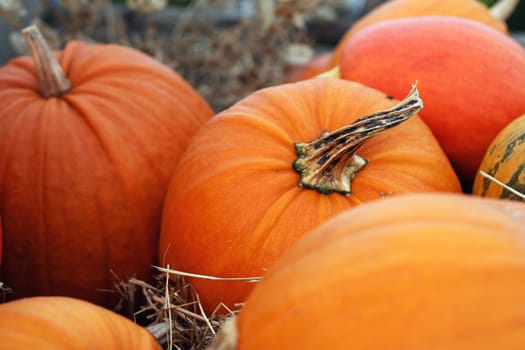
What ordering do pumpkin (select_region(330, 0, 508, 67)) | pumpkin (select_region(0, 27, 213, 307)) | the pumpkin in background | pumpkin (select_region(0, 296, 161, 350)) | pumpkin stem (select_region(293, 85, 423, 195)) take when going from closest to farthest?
1. pumpkin (select_region(0, 296, 161, 350))
2. pumpkin stem (select_region(293, 85, 423, 195))
3. pumpkin (select_region(0, 27, 213, 307))
4. pumpkin (select_region(330, 0, 508, 67))
5. the pumpkin in background

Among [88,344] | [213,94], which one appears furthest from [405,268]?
[213,94]

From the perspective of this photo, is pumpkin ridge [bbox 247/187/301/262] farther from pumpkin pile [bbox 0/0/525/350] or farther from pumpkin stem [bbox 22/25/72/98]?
pumpkin stem [bbox 22/25/72/98]

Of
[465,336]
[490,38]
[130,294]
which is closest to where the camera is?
[465,336]

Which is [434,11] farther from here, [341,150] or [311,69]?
[341,150]

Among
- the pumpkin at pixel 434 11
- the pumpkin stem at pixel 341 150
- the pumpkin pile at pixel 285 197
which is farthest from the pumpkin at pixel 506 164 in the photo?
the pumpkin at pixel 434 11

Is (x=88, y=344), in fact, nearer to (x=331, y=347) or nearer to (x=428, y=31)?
(x=331, y=347)

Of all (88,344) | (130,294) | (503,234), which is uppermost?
(503,234)

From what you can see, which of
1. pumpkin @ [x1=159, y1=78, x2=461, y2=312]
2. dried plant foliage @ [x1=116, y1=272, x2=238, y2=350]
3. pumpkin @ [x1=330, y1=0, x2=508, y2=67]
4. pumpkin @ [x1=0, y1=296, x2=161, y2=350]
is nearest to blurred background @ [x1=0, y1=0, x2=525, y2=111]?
pumpkin @ [x1=330, y1=0, x2=508, y2=67]
